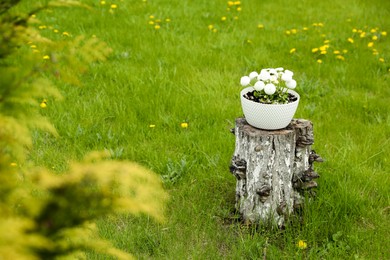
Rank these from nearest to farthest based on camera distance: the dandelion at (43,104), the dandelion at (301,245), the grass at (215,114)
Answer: the dandelion at (301,245) → the grass at (215,114) → the dandelion at (43,104)

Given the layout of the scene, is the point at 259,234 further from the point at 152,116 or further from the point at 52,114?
the point at 52,114

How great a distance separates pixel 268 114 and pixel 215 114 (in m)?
1.52

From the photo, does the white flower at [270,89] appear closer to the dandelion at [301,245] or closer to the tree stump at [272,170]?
the tree stump at [272,170]

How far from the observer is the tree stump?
2.85 metres

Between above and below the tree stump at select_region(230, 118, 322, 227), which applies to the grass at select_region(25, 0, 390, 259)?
below

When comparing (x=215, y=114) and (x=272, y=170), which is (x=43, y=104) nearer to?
(x=215, y=114)

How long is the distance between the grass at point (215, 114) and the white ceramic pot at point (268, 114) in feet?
2.10

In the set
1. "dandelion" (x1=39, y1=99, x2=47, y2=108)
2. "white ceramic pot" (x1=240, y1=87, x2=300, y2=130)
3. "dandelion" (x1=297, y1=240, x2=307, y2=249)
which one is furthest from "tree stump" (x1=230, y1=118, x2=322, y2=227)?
"dandelion" (x1=39, y1=99, x2=47, y2=108)

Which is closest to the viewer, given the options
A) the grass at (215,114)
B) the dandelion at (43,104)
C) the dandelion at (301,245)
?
the dandelion at (301,245)

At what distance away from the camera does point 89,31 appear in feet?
20.4


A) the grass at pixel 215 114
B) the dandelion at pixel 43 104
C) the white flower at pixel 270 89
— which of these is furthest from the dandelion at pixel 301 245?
the dandelion at pixel 43 104

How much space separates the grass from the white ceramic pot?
0.64m

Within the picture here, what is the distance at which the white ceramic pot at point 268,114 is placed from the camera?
2.81 meters

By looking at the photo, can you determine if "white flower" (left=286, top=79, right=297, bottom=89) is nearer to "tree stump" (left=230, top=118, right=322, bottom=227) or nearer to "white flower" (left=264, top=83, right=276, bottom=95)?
"white flower" (left=264, top=83, right=276, bottom=95)
